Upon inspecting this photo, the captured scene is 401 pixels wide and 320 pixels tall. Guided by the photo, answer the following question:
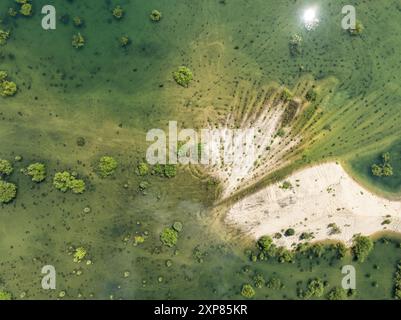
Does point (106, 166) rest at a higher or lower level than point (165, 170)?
higher

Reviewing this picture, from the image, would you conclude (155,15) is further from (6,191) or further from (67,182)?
(6,191)

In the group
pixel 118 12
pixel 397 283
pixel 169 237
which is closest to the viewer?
pixel 169 237

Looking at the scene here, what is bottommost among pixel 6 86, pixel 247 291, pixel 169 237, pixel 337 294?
pixel 337 294

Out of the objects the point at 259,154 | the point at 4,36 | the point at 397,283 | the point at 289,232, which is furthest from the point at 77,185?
the point at 397,283

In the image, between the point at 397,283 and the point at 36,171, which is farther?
the point at 397,283

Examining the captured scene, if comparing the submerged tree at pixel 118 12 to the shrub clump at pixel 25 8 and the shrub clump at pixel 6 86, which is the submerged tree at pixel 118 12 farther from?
the shrub clump at pixel 6 86

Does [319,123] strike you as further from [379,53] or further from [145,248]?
[145,248]

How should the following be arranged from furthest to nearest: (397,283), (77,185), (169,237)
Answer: (397,283) < (169,237) < (77,185)
